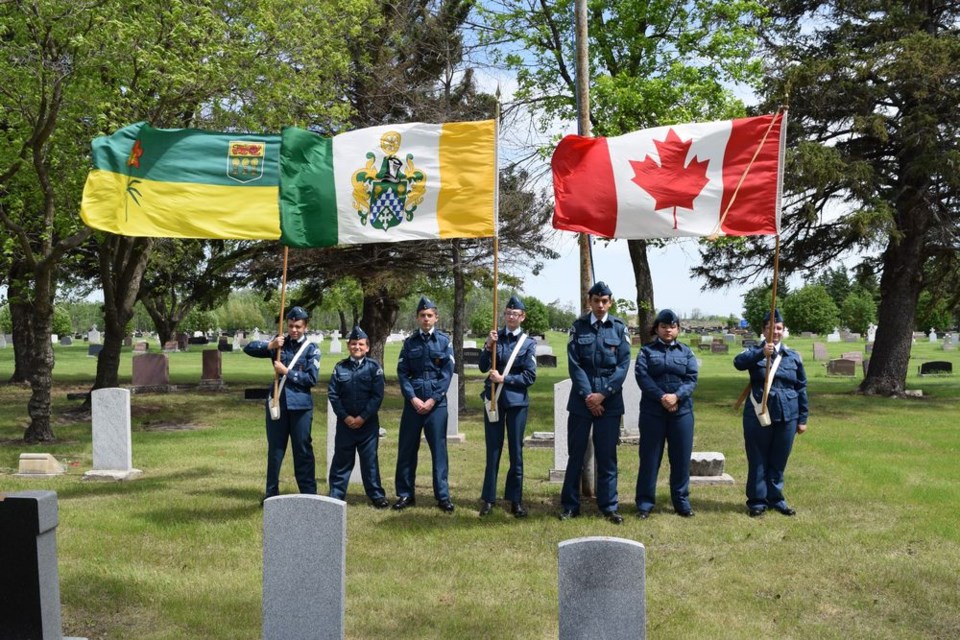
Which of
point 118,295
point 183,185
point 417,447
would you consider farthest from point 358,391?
point 118,295

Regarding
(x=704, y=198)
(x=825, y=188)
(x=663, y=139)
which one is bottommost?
(x=704, y=198)

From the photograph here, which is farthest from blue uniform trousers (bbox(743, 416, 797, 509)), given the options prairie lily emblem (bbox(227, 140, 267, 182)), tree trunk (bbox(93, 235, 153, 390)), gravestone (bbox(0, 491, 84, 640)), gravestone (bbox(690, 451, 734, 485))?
tree trunk (bbox(93, 235, 153, 390))

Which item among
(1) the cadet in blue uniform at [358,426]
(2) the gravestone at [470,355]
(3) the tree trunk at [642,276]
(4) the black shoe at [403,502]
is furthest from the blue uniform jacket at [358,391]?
(2) the gravestone at [470,355]

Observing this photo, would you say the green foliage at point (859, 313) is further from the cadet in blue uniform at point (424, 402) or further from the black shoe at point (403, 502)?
the black shoe at point (403, 502)

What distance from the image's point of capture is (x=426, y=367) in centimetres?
863

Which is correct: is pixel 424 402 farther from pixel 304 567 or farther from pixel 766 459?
pixel 304 567

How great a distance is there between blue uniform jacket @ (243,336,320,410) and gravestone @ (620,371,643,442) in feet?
18.2

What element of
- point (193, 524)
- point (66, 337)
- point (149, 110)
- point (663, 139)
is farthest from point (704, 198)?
point (66, 337)

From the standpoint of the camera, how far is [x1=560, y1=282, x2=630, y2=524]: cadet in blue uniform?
26.4 feet

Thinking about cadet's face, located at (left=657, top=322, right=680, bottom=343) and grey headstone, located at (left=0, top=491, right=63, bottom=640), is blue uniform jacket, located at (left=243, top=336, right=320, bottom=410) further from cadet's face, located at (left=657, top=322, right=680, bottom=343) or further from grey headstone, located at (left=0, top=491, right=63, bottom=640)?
grey headstone, located at (left=0, top=491, right=63, bottom=640)

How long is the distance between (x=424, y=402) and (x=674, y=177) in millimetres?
3208

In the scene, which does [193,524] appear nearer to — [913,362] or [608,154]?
[608,154]

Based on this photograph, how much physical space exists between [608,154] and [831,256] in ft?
53.1

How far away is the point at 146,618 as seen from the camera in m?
5.61
